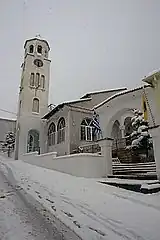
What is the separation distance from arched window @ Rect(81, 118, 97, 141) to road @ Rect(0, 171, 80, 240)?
50.5 feet

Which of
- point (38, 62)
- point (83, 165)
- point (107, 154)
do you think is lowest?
point (83, 165)

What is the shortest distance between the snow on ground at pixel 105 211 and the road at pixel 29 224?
0.70 ft

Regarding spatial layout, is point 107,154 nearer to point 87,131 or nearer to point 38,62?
point 87,131

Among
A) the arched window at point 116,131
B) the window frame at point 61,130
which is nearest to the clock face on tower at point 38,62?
the window frame at point 61,130

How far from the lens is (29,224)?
388cm

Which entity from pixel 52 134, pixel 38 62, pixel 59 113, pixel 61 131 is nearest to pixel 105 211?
pixel 61 131

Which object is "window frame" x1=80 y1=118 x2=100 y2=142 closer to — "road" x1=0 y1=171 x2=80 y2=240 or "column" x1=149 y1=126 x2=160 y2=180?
"column" x1=149 y1=126 x2=160 y2=180

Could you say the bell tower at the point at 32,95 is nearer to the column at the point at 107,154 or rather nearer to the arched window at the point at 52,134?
the arched window at the point at 52,134

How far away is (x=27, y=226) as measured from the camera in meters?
3.78

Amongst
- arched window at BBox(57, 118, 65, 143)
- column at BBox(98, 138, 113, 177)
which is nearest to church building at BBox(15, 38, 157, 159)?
arched window at BBox(57, 118, 65, 143)

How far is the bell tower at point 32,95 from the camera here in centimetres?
2525

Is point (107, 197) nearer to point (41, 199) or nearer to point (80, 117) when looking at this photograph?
point (41, 199)

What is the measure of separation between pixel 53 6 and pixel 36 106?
1856cm

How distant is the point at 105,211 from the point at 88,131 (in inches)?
656
